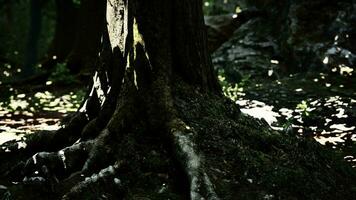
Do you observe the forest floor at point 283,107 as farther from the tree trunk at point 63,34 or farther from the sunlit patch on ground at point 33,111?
the tree trunk at point 63,34

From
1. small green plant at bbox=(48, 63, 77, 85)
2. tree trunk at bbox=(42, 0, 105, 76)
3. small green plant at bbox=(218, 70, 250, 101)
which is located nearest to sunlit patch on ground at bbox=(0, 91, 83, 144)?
small green plant at bbox=(48, 63, 77, 85)

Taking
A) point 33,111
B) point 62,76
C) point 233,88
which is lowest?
point 33,111

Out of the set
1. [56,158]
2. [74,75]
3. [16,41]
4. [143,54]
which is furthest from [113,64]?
Result: [16,41]

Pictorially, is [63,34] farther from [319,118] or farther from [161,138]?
[161,138]

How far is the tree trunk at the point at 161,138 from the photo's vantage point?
13.5ft

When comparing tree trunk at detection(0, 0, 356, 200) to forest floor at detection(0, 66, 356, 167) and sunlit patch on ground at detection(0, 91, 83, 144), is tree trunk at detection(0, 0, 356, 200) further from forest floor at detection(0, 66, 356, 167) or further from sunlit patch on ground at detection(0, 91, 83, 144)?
sunlit patch on ground at detection(0, 91, 83, 144)

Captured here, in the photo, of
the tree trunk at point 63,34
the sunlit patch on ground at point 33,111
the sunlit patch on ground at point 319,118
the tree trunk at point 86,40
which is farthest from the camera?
the tree trunk at point 63,34

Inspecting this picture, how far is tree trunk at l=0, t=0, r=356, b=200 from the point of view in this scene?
413cm

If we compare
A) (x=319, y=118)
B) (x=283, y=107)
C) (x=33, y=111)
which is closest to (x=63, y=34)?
(x=33, y=111)

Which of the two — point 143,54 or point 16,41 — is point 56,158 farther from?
point 16,41

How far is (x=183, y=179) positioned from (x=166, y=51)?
1.64m

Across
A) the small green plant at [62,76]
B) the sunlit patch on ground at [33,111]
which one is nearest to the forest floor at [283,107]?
the sunlit patch on ground at [33,111]

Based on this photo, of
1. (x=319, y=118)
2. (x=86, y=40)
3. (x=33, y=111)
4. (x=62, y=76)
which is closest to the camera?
(x=319, y=118)

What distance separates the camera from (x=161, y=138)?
15.2 feet
